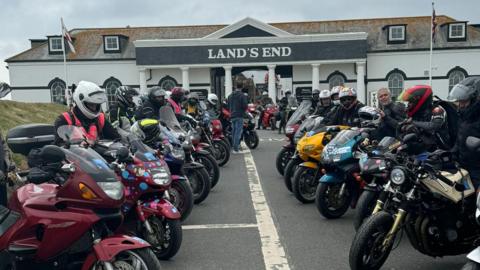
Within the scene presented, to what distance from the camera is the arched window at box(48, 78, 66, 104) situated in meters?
34.5

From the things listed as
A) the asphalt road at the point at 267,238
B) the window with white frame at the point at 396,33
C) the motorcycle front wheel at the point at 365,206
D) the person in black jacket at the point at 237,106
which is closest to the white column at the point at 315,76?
the window with white frame at the point at 396,33

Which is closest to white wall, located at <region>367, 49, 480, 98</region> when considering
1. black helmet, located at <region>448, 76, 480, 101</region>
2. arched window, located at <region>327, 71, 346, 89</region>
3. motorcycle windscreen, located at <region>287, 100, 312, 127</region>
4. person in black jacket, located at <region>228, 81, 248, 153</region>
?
arched window, located at <region>327, 71, 346, 89</region>

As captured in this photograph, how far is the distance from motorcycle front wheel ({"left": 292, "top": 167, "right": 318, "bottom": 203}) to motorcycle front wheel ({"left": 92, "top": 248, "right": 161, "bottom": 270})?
13.0ft

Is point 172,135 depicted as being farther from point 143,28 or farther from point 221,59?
point 143,28

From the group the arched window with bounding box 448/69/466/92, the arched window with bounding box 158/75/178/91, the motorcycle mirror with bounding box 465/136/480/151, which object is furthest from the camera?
the arched window with bounding box 158/75/178/91

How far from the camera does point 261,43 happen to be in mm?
32750

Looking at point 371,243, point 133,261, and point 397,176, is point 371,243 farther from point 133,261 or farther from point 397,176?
point 133,261

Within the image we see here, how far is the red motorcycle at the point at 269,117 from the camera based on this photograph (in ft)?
73.0

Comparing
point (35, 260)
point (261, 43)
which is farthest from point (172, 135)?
point (261, 43)

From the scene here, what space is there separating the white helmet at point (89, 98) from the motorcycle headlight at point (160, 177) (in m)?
1.15

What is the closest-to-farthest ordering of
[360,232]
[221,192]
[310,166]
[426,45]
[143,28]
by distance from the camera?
[360,232] → [310,166] → [221,192] → [426,45] → [143,28]

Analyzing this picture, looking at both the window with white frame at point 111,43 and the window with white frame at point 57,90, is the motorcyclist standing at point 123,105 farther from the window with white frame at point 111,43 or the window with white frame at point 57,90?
the window with white frame at point 57,90

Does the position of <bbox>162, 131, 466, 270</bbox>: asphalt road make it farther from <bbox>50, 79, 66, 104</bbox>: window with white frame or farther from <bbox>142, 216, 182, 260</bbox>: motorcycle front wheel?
<bbox>50, 79, 66, 104</bbox>: window with white frame

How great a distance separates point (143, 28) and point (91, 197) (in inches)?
1402
